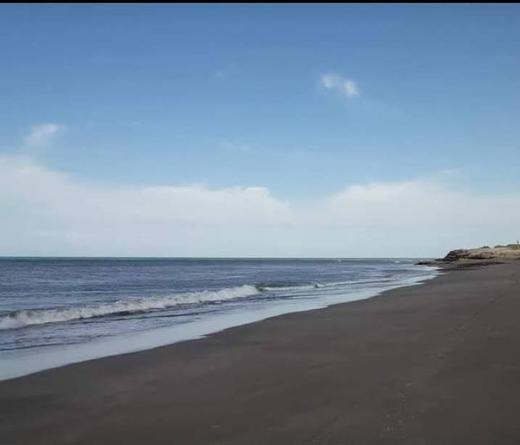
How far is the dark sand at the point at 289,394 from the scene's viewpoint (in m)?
6.43

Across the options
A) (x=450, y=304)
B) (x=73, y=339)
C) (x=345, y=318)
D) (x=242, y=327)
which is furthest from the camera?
(x=450, y=304)

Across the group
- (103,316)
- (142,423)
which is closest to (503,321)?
(142,423)

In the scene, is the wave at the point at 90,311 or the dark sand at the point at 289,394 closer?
the dark sand at the point at 289,394

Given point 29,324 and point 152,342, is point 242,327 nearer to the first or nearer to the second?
point 152,342

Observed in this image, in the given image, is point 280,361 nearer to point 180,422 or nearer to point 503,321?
point 180,422

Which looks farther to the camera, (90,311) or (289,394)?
(90,311)

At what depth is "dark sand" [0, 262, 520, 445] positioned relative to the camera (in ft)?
21.1

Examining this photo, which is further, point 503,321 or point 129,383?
point 503,321

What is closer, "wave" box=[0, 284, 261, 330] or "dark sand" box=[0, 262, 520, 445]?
"dark sand" box=[0, 262, 520, 445]

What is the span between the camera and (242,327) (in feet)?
58.1

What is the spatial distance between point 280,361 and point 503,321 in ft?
25.2

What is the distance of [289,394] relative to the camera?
8250mm

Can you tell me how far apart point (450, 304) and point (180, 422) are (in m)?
17.8

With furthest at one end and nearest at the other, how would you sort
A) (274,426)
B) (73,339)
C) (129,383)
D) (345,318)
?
(345,318) → (73,339) → (129,383) → (274,426)
